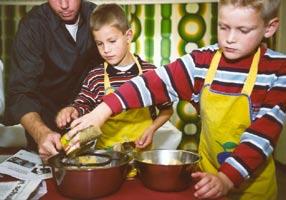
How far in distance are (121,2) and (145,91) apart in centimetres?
193

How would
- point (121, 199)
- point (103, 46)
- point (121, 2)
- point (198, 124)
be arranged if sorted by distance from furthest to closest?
point (198, 124) → point (121, 2) → point (103, 46) → point (121, 199)

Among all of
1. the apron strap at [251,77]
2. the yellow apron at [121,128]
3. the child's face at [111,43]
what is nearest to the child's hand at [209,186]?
the apron strap at [251,77]

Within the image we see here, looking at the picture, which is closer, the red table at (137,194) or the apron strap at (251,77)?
the red table at (137,194)

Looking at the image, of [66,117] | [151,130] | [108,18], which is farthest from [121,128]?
[108,18]

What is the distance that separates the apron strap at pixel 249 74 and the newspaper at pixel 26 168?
23.4 inches

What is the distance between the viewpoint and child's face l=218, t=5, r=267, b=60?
3.61 ft

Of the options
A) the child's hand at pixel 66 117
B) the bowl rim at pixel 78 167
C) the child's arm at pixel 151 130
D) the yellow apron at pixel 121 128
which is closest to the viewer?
the bowl rim at pixel 78 167

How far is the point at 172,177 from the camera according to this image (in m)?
0.98

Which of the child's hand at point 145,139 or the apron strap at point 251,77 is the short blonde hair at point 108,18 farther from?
the apron strap at point 251,77

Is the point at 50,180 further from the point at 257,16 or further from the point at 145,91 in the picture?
the point at 257,16

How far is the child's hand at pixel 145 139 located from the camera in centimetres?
150

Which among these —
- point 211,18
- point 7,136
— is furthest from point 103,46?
point 211,18

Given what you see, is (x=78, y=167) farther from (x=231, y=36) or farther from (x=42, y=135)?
(x=231, y=36)

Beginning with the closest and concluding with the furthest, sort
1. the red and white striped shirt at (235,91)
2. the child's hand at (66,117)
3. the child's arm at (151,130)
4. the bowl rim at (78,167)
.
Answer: the bowl rim at (78,167)
the red and white striped shirt at (235,91)
the child's hand at (66,117)
the child's arm at (151,130)
